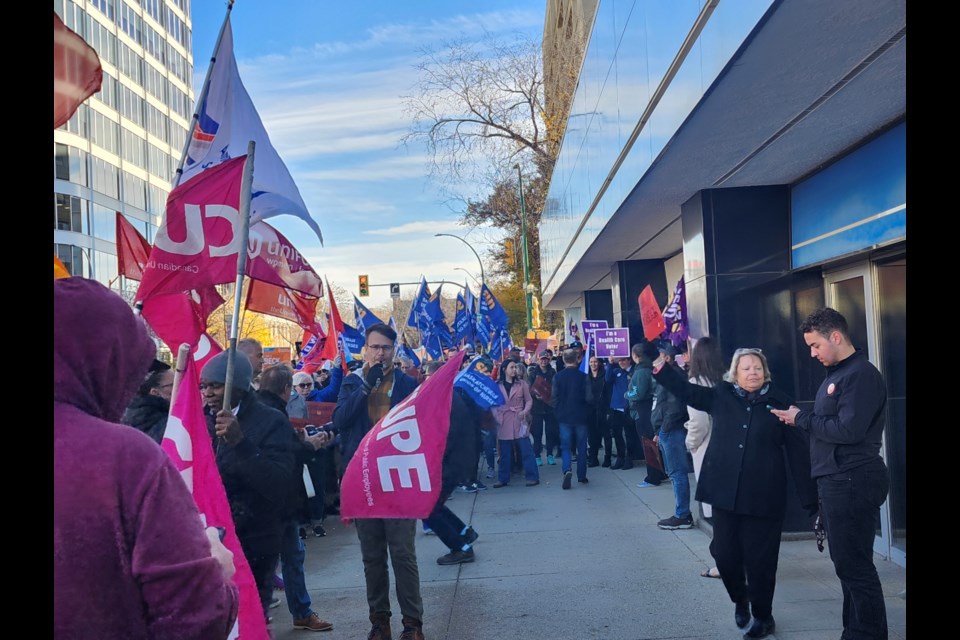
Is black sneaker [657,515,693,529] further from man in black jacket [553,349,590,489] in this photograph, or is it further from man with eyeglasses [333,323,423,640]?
man with eyeglasses [333,323,423,640]

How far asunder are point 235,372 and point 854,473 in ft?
11.1

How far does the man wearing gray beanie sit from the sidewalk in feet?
4.30

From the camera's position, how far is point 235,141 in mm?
5367

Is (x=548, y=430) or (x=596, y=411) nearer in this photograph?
(x=596, y=411)

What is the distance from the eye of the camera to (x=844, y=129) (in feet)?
20.2

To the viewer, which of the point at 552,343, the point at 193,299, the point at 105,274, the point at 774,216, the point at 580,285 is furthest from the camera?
the point at 105,274

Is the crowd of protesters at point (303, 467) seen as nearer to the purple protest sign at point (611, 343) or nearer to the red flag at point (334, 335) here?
the purple protest sign at point (611, 343)

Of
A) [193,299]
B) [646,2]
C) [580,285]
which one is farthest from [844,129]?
[580,285]

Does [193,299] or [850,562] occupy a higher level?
[193,299]

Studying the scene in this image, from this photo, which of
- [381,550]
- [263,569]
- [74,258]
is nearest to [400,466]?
[381,550]

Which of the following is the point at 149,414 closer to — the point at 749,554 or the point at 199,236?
the point at 199,236

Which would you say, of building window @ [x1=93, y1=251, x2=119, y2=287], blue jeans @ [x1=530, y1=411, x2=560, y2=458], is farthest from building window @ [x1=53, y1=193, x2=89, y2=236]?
blue jeans @ [x1=530, y1=411, x2=560, y2=458]
